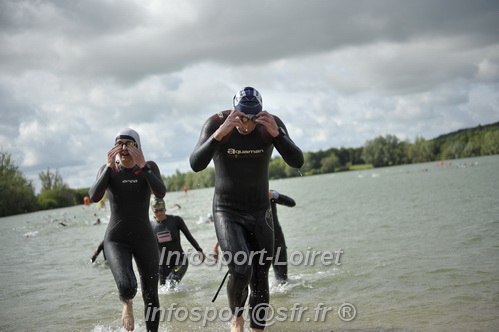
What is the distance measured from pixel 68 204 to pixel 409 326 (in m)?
111

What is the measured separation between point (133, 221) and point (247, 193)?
1563mm

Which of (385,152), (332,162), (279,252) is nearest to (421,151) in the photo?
(385,152)

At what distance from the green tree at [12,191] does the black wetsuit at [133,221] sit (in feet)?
283

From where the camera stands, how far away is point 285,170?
581 ft

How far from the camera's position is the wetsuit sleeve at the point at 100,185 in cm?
558

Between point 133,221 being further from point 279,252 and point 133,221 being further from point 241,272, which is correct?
point 279,252

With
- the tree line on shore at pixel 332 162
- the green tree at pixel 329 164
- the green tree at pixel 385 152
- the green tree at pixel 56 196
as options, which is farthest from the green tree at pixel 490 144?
the green tree at pixel 56 196

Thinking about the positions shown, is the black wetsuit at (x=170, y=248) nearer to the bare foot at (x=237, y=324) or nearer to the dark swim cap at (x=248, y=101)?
the bare foot at (x=237, y=324)

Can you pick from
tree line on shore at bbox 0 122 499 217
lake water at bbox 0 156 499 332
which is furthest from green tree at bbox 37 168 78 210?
lake water at bbox 0 156 499 332

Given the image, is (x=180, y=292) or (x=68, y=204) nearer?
(x=180, y=292)

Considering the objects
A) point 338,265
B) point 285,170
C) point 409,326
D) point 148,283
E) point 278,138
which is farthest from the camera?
point 285,170

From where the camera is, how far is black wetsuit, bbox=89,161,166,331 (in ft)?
18.5

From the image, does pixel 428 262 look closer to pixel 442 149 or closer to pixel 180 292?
pixel 180 292

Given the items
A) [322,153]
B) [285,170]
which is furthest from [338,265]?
[322,153]
